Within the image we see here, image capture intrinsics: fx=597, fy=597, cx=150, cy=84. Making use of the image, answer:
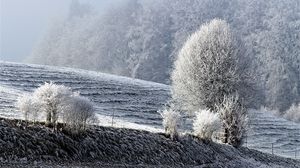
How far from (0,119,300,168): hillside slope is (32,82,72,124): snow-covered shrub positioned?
5.76ft

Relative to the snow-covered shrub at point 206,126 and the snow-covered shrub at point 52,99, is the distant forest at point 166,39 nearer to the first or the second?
the snow-covered shrub at point 206,126

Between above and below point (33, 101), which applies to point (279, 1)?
above

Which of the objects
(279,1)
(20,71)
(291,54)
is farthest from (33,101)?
(279,1)

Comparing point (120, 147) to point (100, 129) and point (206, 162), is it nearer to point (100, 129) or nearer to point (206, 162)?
point (100, 129)

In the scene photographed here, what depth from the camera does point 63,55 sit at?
175 m

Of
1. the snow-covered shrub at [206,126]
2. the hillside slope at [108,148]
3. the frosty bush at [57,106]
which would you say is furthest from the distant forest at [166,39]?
the frosty bush at [57,106]

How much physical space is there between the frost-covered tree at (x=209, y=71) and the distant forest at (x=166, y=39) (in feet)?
297

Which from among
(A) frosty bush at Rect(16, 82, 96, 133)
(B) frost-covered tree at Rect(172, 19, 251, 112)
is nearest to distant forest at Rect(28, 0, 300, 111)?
(B) frost-covered tree at Rect(172, 19, 251, 112)

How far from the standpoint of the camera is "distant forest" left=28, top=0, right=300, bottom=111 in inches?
6137

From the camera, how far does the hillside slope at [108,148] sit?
22375 millimetres

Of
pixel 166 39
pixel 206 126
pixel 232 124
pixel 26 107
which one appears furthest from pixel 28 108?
pixel 166 39

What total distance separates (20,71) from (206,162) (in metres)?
38.0

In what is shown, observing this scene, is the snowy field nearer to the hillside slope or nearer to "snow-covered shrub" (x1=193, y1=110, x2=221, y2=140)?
"snow-covered shrub" (x1=193, y1=110, x2=221, y2=140)

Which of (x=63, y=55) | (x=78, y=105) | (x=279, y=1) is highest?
(x=279, y=1)
